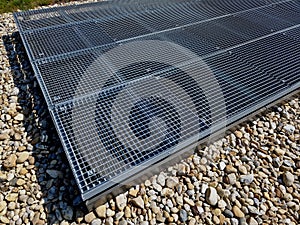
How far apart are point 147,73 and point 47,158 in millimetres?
1538

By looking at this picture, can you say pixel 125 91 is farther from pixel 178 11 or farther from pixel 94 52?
pixel 178 11

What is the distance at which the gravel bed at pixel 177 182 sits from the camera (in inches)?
81.1

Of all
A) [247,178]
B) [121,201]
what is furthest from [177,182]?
[247,178]

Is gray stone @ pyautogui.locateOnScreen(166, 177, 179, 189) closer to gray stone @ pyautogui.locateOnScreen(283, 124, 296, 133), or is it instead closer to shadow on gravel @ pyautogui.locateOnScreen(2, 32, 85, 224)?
shadow on gravel @ pyautogui.locateOnScreen(2, 32, 85, 224)

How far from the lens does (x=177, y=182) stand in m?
2.30

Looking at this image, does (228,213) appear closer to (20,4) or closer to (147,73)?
(147,73)

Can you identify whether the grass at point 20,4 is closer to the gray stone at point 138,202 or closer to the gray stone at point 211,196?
the gray stone at point 138,202

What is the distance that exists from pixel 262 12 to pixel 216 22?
1.19 m

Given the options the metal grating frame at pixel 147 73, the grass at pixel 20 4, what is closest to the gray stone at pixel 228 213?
the metal grating frame at pixel 147 73

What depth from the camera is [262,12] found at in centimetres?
482

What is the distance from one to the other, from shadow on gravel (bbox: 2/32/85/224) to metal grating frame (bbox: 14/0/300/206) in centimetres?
23

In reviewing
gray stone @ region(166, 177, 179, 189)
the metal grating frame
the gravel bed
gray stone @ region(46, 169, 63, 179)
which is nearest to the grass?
the metal grating frame

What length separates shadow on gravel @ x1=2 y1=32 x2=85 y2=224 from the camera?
206 cm

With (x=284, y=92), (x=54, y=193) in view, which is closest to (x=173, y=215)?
(x=54, y=193)
